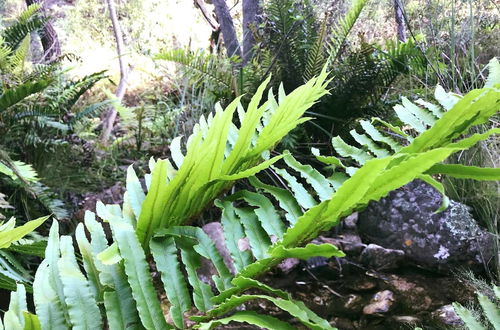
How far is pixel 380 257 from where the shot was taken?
181 cm

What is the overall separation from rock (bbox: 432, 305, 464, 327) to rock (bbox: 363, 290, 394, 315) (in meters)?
0.15

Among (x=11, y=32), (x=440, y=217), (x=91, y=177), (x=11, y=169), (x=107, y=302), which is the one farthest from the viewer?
(x=11, y=32)

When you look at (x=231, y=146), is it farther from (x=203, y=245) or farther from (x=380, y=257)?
(x=380, y=257)

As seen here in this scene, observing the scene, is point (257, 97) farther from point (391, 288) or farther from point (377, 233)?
point (377, 233)

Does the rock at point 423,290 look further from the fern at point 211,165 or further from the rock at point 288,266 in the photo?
the fern at point 211,165

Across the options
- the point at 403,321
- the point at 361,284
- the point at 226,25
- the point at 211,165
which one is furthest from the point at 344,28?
the point at 211,165

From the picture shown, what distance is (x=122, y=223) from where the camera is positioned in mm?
564

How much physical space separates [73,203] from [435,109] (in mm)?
1744

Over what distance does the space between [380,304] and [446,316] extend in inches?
8.7

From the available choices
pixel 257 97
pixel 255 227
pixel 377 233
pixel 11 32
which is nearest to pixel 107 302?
pixel 255 227

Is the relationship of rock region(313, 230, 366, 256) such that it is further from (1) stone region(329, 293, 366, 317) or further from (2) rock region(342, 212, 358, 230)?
(1) stone region(329, 293, 366, 317)

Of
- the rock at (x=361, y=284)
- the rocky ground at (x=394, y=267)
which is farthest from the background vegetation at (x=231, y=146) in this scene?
the rock at (x=361, y=284)

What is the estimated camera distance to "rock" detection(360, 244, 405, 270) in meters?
1.80

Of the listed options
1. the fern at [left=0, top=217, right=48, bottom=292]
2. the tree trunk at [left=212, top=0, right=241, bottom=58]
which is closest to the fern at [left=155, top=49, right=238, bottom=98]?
the tree trunk at [left=212, top=0, right=241, bottom=58]
